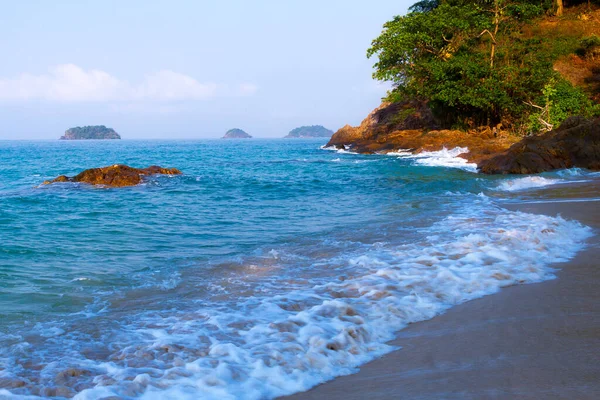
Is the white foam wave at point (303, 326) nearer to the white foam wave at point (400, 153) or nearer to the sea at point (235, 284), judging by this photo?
the sea at point (235, 284)

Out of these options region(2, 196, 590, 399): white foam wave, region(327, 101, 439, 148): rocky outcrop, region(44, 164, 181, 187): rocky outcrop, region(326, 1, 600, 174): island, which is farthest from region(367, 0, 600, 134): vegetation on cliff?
region(2, 196, 590, 399): white foam wave

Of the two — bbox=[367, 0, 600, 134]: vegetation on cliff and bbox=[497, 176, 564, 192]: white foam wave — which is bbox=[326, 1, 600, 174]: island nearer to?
bbox=[367, 0, 600, 134]: vegetation on cliff

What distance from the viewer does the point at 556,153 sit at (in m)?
20.2

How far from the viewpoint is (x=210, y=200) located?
16.1 metres

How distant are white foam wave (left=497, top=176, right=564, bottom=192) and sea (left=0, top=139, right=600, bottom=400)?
5.69 feet

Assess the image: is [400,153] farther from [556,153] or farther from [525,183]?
[525,183]

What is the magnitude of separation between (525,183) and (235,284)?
12.9m

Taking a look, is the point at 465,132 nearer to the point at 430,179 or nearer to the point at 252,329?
the point at 430,179

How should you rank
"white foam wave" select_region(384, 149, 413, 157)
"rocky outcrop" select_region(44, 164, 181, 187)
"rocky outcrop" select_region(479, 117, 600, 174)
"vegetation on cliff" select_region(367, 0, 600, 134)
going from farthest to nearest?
"white foam wave" select_region(384, 149, 413, 157) < "vegetation on cliff" select_region(367, 0, 600, 134) < "rocky outcrop" select_region(479, 117, 600, 174) < "rocky outcrop" select_region(44, 164, 181, 187)

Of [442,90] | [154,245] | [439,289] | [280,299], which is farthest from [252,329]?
[442,90]

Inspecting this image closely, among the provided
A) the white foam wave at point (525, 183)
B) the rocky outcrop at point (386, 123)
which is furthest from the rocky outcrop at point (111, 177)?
the rocky outcrop at point (386, 123)

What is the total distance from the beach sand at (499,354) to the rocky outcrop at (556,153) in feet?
49.5

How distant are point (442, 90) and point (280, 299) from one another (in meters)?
29.9

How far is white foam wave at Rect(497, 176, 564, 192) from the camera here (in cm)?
1570
